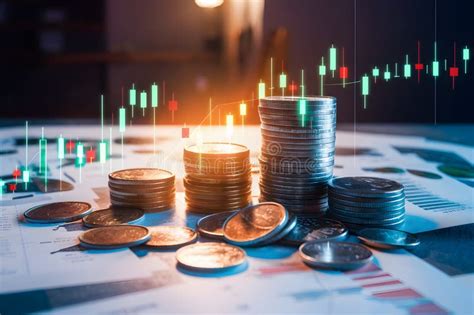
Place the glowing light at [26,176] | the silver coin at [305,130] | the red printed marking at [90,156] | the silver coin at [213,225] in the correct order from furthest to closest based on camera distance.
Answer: the red printed marking at [90,156]
the glowing light at [26,176]
the silver coin at [305,130]
the silver coin at [213,225]

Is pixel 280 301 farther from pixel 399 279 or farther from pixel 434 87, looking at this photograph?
pixel 434 87

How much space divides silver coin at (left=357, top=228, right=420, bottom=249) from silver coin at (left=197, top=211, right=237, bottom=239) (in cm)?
44

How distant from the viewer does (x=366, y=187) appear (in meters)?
1.94

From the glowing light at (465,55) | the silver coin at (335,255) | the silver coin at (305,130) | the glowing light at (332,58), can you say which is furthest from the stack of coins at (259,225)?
the glowing light at (465,55)

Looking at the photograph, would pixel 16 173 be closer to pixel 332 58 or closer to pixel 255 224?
pixel 255 224

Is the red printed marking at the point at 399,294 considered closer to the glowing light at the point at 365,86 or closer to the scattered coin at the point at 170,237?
the scattered coin at the point at 170,237

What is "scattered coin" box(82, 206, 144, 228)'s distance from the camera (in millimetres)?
1919

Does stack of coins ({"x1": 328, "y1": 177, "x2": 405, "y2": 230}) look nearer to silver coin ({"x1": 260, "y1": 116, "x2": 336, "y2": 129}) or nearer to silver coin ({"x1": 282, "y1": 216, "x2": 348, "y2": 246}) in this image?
silver coin ({"x1": 282, "y1": 216, "x2": 348, "y2": 246})

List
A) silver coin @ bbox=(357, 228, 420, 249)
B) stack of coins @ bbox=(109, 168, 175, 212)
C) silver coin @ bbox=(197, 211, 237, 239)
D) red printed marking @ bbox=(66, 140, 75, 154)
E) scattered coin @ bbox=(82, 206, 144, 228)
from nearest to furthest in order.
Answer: silver coin @ bbox=(357, 228, 420, 249), silver coin @ bbox=(197, 211, 237, 239), scattered coin @ bbox=(82, 206, 144, 228), stack of coins @ bbox=(109, 168, 175, 212), red printed marking @ bbox=(66, 140, 75, 154)

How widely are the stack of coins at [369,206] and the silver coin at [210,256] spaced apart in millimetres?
476

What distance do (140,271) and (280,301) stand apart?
0.41 m

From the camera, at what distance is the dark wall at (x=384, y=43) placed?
16.2ft

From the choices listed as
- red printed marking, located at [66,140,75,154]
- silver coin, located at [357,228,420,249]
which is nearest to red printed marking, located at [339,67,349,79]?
red printed marking, located at [66,140,75,154]

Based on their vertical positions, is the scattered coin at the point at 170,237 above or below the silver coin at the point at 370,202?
below
